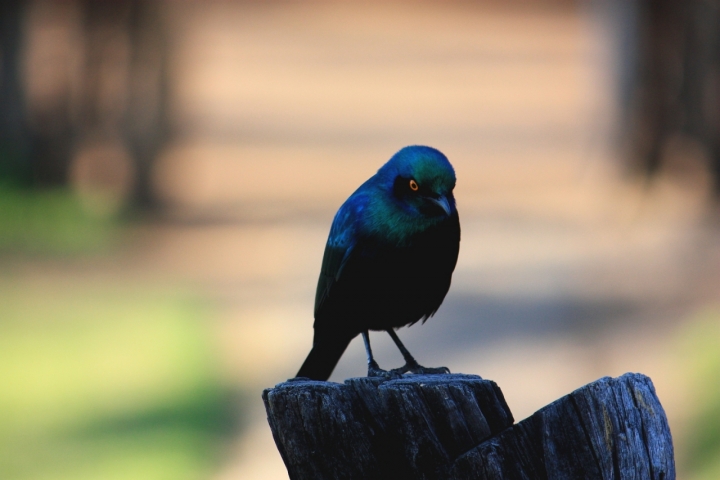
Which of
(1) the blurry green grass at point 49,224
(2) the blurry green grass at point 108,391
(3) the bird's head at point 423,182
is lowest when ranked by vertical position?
(3) the bird's head at point 423,182

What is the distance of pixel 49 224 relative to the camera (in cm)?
1313

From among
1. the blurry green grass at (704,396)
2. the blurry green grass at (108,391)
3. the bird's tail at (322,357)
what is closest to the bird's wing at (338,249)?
the bird's tail at (322,357)

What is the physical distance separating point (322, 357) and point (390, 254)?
52 cm

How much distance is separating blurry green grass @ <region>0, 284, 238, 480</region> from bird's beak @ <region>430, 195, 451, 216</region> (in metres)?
3.23

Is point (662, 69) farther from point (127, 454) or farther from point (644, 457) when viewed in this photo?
point (644, 457)

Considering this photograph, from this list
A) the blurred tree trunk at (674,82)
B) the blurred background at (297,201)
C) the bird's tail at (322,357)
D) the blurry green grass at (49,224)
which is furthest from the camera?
the blurred tree trunk at (674,82)

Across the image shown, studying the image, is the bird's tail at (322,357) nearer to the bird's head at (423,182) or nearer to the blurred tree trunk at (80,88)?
the bird's head at (423,182)

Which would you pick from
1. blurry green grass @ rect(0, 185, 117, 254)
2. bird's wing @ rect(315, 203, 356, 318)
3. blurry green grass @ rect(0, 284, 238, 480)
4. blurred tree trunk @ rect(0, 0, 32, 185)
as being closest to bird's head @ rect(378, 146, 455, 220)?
bird's wing @ rect(315, 203, 356, 318)

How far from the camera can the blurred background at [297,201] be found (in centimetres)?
733

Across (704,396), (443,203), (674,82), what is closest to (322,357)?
(443,203)

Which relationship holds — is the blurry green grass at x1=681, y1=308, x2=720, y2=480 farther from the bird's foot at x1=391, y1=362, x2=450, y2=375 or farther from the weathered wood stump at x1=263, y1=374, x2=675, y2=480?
the weathered wood stump at x1=263, y1=374, x2=675, y2=480

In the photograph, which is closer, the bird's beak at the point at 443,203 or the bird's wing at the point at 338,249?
the bird's beak at the point at 443,203

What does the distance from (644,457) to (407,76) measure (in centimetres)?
1683

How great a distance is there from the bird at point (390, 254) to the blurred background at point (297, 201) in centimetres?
266
